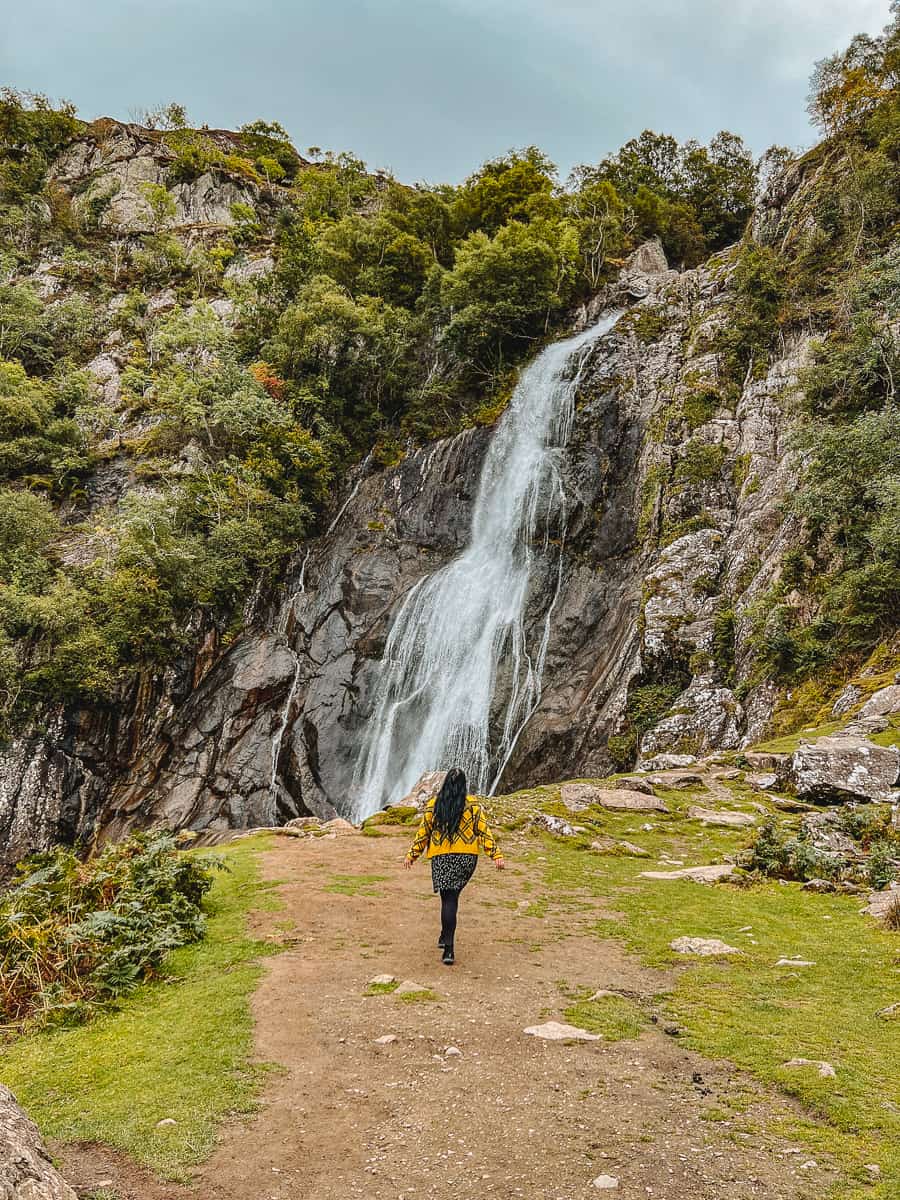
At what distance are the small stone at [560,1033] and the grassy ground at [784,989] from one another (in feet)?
0.47

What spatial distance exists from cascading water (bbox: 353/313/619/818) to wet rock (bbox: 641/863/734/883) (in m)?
10.5

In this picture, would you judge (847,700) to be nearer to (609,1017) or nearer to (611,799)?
(611,799)

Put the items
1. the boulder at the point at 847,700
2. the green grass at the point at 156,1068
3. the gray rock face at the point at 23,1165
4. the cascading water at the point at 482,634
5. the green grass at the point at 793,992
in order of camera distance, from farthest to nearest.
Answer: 1. the cascading water at the point at 482,634
2. the boulder at the point at 847,700
3. the green grass at the point at 156,1068
4. the green grass at the point at 793,992
5. the gray rock face at the point at 23,1165


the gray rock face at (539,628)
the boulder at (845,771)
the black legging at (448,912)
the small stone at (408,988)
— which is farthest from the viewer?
the gray rock face at (539,628)

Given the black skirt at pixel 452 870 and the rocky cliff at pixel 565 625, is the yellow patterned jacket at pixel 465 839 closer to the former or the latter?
the black skirt at pixel 452 870

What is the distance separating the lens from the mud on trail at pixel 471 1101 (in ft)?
9.76

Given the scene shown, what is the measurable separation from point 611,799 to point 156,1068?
881 centimetres

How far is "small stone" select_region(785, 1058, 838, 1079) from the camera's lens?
362 centimetres

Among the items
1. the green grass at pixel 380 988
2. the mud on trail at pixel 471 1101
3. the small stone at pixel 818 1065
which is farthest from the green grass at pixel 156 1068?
the small stone at pixel 818 1065

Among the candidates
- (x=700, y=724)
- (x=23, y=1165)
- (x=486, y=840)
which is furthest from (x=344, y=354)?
(x=23, y=1165)

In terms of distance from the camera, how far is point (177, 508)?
2672 centimetres

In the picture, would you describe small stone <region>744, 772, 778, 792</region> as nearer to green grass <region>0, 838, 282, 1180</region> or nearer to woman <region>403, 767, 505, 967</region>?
woman <region>403, 767, 505, 967</region>

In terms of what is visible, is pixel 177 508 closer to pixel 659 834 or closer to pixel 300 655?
pixel 300 655

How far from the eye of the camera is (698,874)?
27.3 feet
